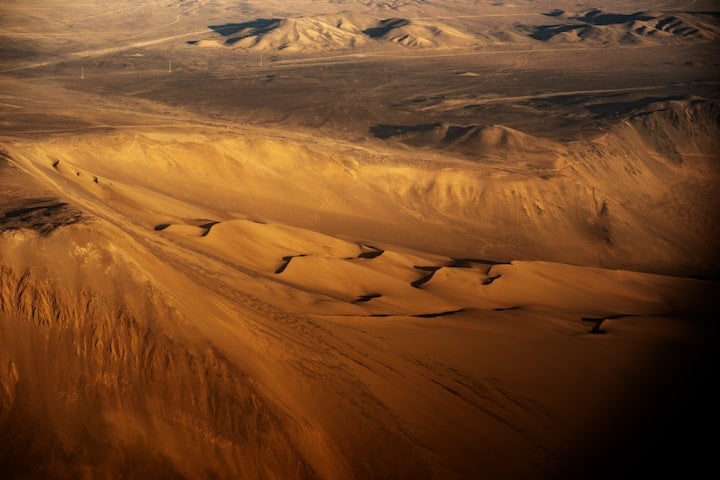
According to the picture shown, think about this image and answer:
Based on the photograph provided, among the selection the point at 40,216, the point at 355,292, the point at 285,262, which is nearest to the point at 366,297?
the point at 355,292

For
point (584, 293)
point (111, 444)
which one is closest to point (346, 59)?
point (584, 293)

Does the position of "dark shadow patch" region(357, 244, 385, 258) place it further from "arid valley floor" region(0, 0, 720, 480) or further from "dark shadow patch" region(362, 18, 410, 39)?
"dark shadow patch" region(362, 18, 410, 39)

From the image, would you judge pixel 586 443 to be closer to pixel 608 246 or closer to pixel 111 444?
pixel 111 444

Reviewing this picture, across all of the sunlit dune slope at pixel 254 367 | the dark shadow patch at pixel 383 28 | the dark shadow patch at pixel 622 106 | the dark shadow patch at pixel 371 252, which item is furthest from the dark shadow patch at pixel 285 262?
the dark shadow patch at pixel 383 28

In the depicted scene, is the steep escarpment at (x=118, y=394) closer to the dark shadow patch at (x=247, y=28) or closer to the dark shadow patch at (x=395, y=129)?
the dark shadow patch at (x=395, y=129)

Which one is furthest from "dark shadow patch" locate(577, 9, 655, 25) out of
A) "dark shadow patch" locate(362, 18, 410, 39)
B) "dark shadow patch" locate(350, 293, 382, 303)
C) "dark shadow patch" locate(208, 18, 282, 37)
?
"dark shadow patch" locate(350, 293, 382, 303)

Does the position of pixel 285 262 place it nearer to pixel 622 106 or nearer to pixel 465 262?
pixel 465 262
